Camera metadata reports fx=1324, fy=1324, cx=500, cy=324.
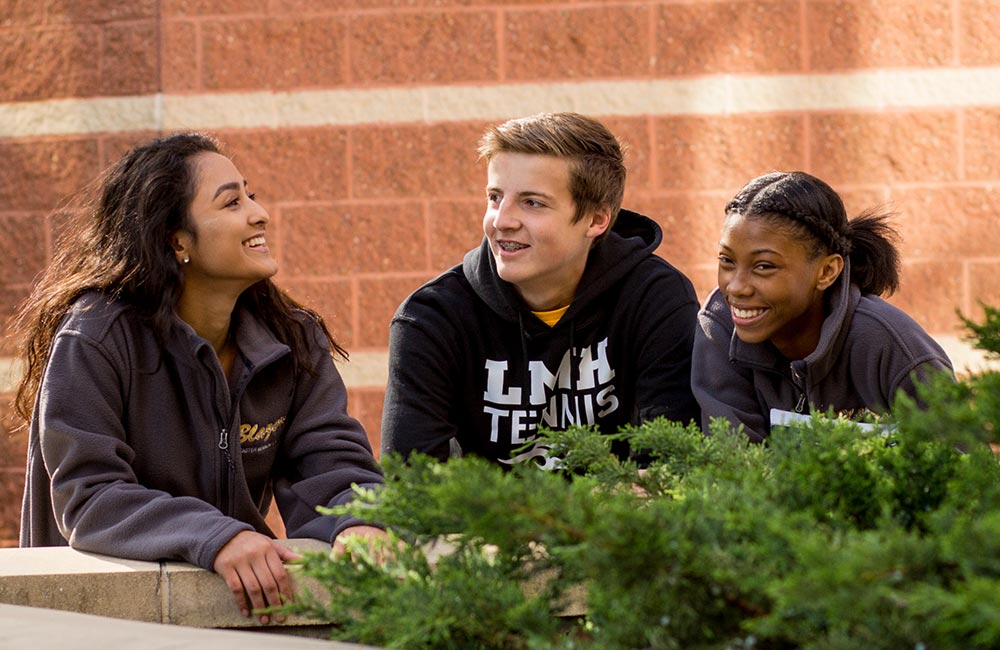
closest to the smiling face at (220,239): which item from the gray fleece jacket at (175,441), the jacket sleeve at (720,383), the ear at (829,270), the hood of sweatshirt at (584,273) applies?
the gray fleece jacket at (175,441)

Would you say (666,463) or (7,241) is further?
(7,241)

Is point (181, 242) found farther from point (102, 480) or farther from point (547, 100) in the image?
point (547, 100)

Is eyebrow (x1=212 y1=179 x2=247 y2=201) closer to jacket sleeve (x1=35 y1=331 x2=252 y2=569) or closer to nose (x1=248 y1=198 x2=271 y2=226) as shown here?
nose (x1=248 y1=198 x2=271 y2=226)

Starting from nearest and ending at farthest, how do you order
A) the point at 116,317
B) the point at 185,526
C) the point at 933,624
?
the point at 933,624 < the point at 185,526 < the point at 116,317

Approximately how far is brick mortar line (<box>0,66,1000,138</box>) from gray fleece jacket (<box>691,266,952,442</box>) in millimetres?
1914

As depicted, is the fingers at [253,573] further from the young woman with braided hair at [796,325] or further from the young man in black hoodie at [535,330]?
the young woman with braided hair at [796,325]

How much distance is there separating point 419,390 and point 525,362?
0.85 ft

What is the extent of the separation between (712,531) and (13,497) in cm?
431

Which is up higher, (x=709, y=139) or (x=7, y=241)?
(x=709, y=139)

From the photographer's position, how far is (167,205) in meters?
2.93

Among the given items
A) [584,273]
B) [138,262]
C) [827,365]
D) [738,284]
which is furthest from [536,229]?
[138,262]

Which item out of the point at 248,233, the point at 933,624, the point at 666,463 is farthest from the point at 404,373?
the point at 933,624

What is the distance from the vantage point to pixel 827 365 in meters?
2.84

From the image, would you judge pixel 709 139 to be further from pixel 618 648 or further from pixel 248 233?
pixel 618 648
